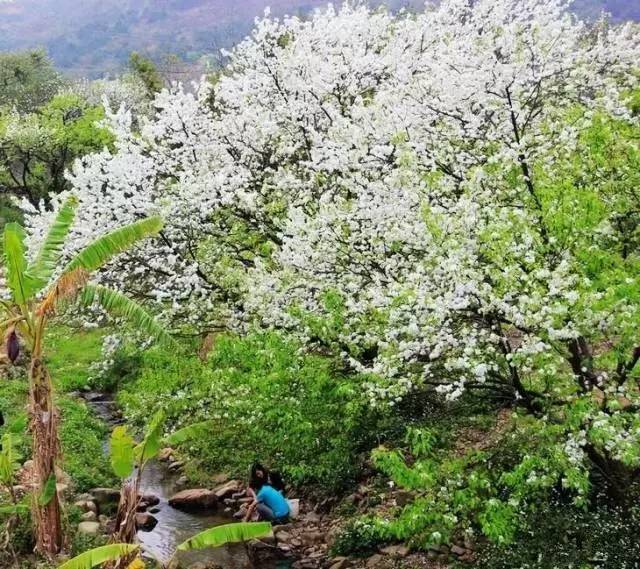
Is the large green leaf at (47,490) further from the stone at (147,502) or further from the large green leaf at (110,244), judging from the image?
the stone at (147,502)

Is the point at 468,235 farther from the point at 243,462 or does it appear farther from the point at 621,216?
the point at 243,462

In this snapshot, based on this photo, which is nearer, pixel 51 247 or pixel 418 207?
pixel 51 247

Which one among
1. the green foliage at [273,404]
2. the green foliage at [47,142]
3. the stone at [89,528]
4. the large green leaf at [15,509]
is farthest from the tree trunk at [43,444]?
the green foliage at [47,142]

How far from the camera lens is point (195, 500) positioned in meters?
17.3

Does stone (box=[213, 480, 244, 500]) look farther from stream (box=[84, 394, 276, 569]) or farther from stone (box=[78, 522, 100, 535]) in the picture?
stone (box=[78, 522, 100, 535])

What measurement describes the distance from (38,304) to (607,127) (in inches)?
364

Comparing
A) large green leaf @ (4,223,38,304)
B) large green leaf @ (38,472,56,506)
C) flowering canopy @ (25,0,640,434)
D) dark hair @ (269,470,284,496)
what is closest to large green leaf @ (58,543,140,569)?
large green leaf @ (38,472,56,506)

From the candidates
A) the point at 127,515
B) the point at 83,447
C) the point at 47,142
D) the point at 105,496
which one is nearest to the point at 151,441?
the point at 127,515

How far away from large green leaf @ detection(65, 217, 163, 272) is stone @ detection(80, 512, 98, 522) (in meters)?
6.30

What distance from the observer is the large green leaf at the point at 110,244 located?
11.6m

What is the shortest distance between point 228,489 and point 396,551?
227 inches

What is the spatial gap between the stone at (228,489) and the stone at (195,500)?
0.14m

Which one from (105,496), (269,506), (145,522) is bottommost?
(145,522)

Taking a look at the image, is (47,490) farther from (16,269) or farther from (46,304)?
(16,269)
